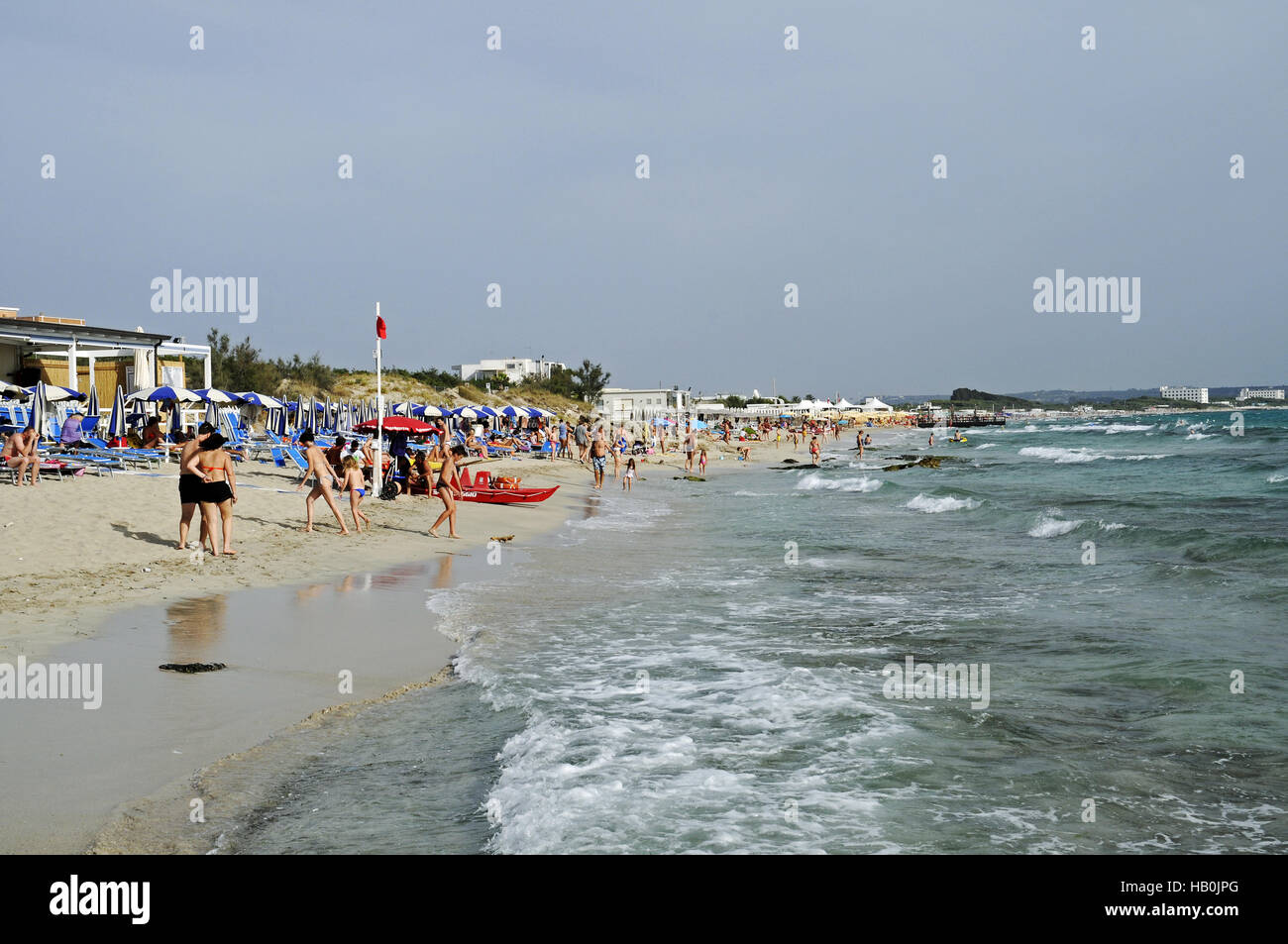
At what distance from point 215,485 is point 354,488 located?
325cm

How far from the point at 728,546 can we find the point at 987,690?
26.2ft

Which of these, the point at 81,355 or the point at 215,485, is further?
→ the point at 81,355

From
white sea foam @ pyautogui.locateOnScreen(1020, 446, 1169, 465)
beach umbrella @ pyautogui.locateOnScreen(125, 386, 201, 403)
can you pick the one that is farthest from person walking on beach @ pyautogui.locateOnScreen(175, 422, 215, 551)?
white sea foam @ pyautogui.locateOnScreen(1020, 446, 1169, 465)

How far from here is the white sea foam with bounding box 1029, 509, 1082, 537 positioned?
1608 cm

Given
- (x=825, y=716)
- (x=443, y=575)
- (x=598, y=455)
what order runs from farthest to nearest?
(x=598, y=455), (x=443, y=575), (x=825, y=716)

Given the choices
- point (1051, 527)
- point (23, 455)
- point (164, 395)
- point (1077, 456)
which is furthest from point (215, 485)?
point (1077, 456)

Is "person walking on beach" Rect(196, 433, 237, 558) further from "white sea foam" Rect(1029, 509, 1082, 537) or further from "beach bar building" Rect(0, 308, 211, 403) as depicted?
"beach bar building" Rect(0, 308, 211, 403)

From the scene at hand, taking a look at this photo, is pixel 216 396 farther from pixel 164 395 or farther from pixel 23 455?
pixel 23 455

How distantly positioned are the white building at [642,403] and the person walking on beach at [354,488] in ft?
184

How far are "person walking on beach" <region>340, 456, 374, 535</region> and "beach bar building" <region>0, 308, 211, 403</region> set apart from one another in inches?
432

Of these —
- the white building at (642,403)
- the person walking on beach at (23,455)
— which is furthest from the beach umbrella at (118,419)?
the white building at (642,403)

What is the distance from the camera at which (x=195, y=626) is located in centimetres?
751
